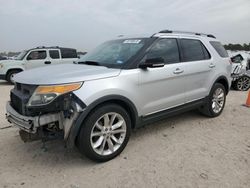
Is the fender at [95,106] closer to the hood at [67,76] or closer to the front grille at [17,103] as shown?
the hood at [67,76]

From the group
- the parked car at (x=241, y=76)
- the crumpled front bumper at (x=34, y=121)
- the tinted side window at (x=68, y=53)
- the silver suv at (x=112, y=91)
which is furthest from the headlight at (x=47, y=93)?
the tinted side window at (x=68, y=53)

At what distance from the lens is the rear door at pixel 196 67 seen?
14.2ft

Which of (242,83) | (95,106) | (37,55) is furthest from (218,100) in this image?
(37,55)

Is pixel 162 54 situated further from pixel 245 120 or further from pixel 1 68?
pixel 1 68

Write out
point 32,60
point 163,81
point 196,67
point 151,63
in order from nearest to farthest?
point 151,63 → point 163,81 → point 196,67 → point 32,60

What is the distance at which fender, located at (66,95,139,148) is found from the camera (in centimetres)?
287

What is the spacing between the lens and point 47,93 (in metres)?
2.79

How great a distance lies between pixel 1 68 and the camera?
11.6 m

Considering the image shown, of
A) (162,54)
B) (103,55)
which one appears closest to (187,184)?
(162,54)

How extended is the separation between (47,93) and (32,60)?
1002 centimetres

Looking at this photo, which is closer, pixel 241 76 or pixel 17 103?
pixel 17 103

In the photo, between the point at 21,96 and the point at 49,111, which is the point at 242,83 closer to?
the point at 49,111

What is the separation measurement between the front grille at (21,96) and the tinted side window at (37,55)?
9283mm

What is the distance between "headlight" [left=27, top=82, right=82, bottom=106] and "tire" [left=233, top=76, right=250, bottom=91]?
323 inches
